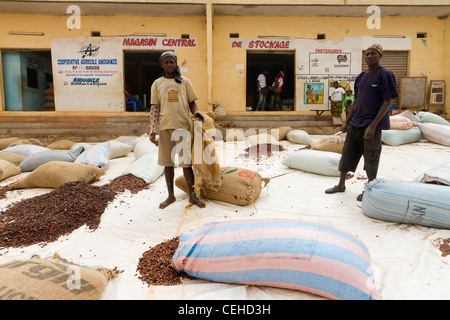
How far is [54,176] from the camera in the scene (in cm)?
360

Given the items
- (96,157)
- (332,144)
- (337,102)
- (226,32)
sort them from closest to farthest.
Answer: (96,157) < (332,144) < (337,102) < (226,32)

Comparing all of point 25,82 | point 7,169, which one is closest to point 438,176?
point 7,169

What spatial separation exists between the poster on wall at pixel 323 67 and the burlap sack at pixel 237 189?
6.87 metres

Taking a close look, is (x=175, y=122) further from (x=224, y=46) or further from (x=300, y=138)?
(x=224, y=46)

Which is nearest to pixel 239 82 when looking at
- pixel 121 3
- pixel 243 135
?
pixel 243 135

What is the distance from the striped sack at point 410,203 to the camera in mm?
2330

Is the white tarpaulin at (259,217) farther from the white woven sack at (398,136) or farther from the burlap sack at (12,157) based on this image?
the white woven sack at (398,136)

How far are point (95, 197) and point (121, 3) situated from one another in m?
7.00

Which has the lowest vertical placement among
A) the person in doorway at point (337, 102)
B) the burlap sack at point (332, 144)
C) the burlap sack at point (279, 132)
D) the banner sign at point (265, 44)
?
the burlap sack at point (332, 144)

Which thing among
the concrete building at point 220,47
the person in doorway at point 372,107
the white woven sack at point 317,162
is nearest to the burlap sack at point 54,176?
the white woven sack at point 317,162

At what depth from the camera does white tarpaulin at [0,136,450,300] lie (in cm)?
168

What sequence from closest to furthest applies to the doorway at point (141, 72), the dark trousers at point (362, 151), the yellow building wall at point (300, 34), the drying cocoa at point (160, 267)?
the drying cocoa at point (160, 267)
the dark trousers at point (362, 151)
the yellow building wall at point (300, 34)
the doorway at point (141, 72)

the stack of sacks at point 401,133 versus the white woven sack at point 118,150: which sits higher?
the stack of sacks at point 401,133

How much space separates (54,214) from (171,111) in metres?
1.43
